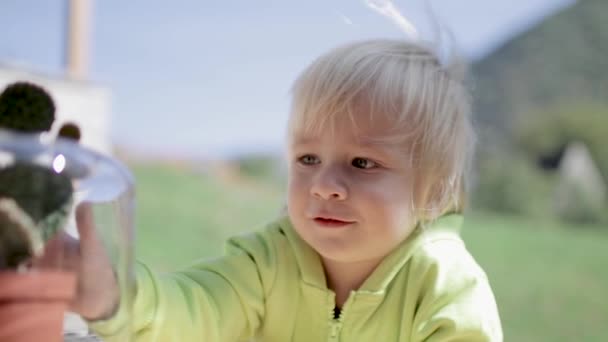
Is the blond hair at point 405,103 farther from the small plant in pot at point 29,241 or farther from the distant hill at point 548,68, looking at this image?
the distant hill at point 548,68

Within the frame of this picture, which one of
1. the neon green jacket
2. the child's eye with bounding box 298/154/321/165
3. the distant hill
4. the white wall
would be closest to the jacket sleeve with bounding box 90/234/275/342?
the neon green jacket

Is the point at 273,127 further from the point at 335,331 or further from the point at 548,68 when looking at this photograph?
the point at 335,331

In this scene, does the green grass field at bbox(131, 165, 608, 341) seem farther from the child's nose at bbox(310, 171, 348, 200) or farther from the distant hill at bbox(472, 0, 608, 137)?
the child's nose at bbox(310, 171, 348, 200)

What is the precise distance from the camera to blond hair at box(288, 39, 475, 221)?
2.31ft

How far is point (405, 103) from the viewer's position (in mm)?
715

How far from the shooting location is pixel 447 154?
29.8 inches

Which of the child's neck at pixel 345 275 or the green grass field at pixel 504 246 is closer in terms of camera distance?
the child's neck at pixel 345 275

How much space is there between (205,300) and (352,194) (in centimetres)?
17

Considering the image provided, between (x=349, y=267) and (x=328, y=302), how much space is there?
0.04 meters

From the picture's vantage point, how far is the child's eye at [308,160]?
718 millimetres

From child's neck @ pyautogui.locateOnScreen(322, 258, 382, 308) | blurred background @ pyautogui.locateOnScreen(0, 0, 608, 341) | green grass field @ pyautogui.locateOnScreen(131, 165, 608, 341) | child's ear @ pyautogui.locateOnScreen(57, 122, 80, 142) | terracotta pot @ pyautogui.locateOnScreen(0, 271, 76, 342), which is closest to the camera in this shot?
terracotta pot @ pyautogui.locateOnScreen(0, 271, 76, 342)

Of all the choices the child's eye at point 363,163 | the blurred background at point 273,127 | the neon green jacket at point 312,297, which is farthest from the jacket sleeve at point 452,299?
the blurred background at point 273,127

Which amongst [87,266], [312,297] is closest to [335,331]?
[312,297]

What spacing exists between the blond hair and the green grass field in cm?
189
